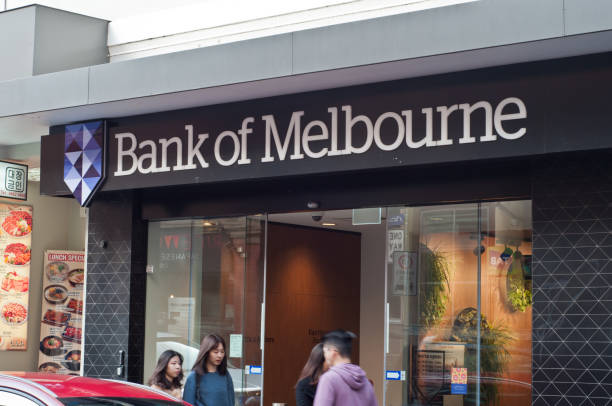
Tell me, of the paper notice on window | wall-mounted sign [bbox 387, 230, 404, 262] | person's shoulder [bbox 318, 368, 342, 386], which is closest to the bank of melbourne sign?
wall-mounted sign [bbox 387, 230, 404, 262]

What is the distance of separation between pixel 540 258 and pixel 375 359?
22.4 ft

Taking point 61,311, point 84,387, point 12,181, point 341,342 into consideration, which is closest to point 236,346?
→ point 12,181

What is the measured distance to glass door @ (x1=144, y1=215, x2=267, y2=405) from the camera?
34.4ft

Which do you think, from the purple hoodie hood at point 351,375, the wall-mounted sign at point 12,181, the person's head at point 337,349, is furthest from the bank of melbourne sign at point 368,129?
the purple hoodie hood at point 351,375

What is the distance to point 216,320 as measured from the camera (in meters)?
10.8

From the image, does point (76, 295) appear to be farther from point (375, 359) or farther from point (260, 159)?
point (260, 159)

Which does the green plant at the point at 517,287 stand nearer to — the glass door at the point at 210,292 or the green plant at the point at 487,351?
the green plant at the point at 487,351

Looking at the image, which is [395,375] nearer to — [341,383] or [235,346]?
[235,346]

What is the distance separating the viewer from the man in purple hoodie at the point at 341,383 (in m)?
5.60

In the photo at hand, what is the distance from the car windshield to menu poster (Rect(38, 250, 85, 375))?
9740 millimetres

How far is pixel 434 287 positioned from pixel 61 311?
25.0ft

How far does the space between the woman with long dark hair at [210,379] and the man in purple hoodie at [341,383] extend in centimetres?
188

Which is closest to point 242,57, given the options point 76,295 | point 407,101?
point 407,101

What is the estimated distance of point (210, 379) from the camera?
7.47 metres
